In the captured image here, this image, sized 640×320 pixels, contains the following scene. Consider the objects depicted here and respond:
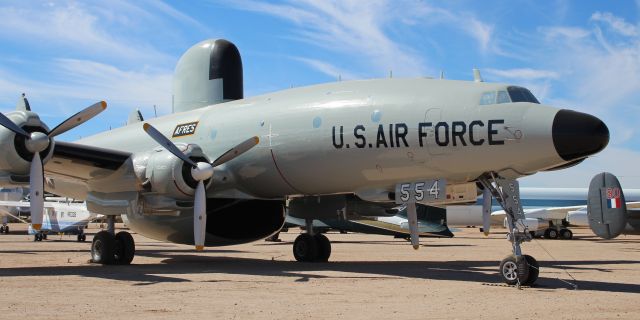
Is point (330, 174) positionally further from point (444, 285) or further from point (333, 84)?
point (444, 285)

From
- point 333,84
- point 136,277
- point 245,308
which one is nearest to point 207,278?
point 136,277

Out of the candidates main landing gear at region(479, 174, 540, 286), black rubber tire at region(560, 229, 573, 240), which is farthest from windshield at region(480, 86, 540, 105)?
black rubber tire at region(560, 229, 573, 240)

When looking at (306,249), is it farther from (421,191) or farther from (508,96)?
(508,96)

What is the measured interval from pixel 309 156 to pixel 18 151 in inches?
224

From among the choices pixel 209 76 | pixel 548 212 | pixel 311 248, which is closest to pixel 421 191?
pixel 311 248

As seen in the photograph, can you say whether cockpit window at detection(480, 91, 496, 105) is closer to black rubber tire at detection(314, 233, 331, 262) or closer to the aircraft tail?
black rubber tire at detection(314, 233, 331, 262)

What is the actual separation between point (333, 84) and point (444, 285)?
545 cm

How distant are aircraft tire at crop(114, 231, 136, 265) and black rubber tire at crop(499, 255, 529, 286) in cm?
895

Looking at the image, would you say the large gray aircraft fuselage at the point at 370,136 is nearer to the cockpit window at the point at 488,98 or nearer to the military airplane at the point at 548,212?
the cockpit window at the point at 488,98

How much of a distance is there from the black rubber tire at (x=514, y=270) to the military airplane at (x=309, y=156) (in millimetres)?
17

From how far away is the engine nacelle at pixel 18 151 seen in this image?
39.8ft

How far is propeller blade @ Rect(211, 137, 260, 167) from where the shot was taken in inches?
539

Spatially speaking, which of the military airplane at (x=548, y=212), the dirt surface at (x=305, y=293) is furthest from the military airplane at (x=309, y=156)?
the military airplane at (x=548, y=212)

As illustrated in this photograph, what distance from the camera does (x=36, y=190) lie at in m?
12.1
